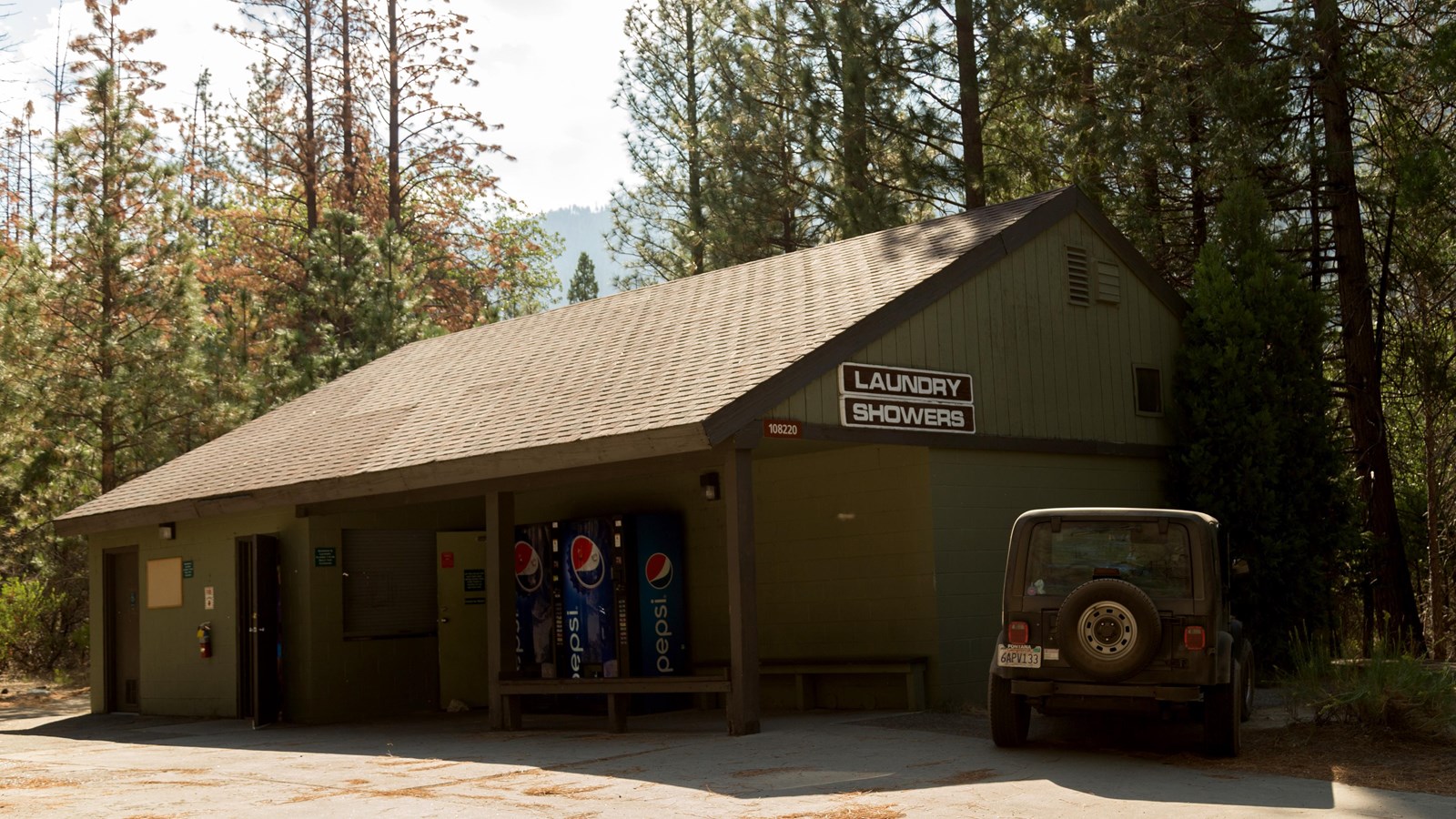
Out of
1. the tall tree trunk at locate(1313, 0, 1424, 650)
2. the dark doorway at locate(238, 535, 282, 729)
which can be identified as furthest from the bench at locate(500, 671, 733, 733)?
the tall tree trunk at locate(1313, 0, 1424, 650)

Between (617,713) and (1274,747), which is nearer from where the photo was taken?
(1274,747)

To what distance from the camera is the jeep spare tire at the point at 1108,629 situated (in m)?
8.96

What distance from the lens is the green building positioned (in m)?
12.2

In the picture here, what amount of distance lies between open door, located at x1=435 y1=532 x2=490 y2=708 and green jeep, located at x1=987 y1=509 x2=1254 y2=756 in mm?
8792

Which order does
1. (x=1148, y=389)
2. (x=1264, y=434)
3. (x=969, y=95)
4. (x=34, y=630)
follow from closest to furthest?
1. (x=1264, y=434)
2. (x=1148, y=389)
3. (x=969, y=95)
4. (x=34, y=630)

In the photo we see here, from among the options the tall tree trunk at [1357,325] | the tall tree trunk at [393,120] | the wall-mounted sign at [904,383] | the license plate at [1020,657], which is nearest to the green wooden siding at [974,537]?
the wall-mounted sign at [904,383]

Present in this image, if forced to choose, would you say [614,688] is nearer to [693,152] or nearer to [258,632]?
[258,632]

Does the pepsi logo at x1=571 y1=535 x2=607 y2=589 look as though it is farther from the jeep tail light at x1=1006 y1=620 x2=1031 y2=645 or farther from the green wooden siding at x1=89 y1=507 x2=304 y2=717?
the jeep tail light at x1=1006 y1=620 x2=1031 y2=645

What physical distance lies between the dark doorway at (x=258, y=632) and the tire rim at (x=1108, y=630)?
9529 millimetres

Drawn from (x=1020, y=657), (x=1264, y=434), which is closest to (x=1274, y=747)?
(x=1020, y=657)

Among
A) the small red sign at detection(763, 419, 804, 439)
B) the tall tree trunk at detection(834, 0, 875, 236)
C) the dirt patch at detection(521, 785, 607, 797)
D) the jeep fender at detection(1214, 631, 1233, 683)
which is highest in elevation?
the tall tree trunk at detection(834, 0, 875, 236)

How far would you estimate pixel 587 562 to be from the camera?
14578mm

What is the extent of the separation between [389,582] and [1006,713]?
9.08 metres

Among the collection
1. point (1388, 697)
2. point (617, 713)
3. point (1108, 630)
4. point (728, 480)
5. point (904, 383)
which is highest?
point (904, 383)
